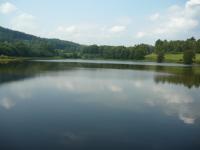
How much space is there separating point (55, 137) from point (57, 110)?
16.2 feet

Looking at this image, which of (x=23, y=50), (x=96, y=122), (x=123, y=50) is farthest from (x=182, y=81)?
(x=123, y=50)

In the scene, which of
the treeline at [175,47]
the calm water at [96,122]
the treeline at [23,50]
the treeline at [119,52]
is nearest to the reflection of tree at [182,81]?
the calm water at [96,122]

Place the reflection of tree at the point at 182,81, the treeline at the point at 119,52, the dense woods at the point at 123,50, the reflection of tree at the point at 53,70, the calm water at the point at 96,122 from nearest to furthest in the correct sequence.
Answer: the calm water at the point at 96,122 < the reflection of tree at the point at 182,81 < the reflection of tree at the point at 53,70 < the dense woods at the point at 123,50 < the treeline at the point at 119,52

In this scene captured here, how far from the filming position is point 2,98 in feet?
60.8

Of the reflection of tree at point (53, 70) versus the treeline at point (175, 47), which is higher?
the treeline at point (175, 47)

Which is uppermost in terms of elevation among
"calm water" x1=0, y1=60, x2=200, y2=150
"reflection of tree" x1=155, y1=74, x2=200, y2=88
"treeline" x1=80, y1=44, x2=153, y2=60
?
"treeline" x1=80, y1=44, x2=153, y2=60

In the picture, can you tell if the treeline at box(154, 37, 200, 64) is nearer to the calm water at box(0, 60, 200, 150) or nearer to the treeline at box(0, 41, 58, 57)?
the treeline at box(0, 41, 58, 57)

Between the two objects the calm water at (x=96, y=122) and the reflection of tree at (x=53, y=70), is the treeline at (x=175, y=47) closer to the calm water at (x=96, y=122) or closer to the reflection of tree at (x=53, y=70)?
the reflection of tree at (x=53, y=70)

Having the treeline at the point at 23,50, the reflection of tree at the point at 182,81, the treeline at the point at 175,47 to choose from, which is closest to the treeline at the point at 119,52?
the treeline at the point at 175,47

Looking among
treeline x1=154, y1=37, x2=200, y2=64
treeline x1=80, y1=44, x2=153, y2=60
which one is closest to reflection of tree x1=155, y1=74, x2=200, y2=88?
treeline x1=154, y1=37, x2=200, y2=64

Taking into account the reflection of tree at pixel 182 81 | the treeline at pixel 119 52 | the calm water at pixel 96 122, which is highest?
the treeline at pixel 119 52

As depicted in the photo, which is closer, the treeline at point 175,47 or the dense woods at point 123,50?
the dense woods at point 123,50

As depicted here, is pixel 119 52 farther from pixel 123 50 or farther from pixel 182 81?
pixel 182 81

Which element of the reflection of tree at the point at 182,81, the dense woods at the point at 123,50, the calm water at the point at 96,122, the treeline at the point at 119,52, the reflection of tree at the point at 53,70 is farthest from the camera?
the treeline at the point at 119,52
